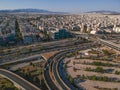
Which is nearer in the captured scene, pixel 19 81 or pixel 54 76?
pixel 19 81

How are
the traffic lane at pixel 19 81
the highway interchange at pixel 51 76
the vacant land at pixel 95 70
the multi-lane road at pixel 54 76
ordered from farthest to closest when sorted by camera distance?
the vacant land at pixel 95 70 → the multi-lane road at pixel 54 76 → the highway interchange at pixel 51 76 → the traffic lane at pixel 19 81

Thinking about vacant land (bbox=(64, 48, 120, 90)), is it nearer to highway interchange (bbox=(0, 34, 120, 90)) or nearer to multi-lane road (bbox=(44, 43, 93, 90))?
multi-lane road (bbox=(44, 43, 93, 90))

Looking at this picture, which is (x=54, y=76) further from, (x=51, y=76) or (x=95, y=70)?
(x=95, y=70)

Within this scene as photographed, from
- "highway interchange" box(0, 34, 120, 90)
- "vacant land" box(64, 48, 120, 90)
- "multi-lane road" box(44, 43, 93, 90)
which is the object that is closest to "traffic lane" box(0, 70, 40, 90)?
"highway interchange" box(0, 34, 120, 90)

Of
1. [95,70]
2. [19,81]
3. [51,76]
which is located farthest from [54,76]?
[95,70]

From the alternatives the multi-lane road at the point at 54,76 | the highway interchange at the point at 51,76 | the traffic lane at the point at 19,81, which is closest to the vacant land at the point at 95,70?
the multi-lane road at the point at 54,76

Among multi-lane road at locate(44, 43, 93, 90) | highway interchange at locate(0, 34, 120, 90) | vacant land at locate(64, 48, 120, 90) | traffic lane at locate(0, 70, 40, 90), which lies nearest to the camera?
traffic lane at locate(0, 70, 40, 90)

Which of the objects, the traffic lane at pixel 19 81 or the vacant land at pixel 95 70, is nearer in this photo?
the traffic lane at pixel 19 81

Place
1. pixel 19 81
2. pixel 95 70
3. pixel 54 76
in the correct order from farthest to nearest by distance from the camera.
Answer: pixel 95 70 < pixel 54 76 < pixel 19 81

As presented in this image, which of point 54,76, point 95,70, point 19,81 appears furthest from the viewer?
point 95,70

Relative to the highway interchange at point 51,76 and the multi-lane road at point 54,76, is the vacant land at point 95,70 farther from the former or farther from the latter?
the highway interchange at point 51,76

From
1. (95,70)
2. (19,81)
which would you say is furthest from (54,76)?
(95,70)
